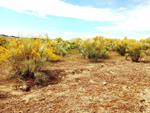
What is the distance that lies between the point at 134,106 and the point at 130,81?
7.77ft

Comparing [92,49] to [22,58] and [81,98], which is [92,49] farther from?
[81,98]

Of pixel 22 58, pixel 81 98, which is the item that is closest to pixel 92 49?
pixel 22 58

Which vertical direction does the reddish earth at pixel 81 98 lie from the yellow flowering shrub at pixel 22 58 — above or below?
below

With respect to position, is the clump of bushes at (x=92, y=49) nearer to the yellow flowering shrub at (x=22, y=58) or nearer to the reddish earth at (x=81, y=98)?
the yellow flowering shrub at (x=22, y=58)

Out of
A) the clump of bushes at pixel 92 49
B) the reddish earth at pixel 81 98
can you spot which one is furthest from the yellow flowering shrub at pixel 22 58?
the clump of bushes at pixel 92 49

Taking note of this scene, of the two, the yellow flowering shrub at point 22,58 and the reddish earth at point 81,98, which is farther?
the yellow flowering shrub at point 22,58

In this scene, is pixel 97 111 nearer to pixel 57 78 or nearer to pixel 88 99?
pixel 88 99

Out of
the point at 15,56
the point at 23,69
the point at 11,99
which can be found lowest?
the point at 11,99

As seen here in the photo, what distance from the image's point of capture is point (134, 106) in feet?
11.7

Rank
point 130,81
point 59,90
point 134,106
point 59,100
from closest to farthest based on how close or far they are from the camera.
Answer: point 134,106 < point 59,100 < point 59,90 < point 130,81

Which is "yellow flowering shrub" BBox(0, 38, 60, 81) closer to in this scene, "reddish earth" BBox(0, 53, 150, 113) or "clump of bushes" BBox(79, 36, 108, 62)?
"reddish earth" BBox(0, 53, 150, 113)

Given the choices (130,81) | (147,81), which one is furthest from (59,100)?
(147,81)

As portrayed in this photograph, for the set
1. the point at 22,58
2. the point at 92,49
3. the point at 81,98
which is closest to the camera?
the point at 81,98

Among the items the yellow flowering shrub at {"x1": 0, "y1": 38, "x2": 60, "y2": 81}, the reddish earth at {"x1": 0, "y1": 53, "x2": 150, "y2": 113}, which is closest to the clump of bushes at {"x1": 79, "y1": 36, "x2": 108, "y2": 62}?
the yellow flowering shrub at {"x1": 0, "y1": 38, "x2": 60, "y2": 81}
